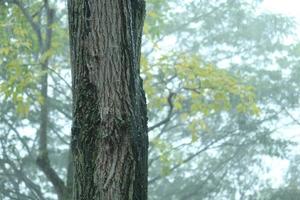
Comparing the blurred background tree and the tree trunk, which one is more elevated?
the blurred background tree

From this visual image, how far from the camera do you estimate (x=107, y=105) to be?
80.7 inches

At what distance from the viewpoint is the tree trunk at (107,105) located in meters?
2.00

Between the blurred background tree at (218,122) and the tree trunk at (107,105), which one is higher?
the blurred background tree at (218,122)

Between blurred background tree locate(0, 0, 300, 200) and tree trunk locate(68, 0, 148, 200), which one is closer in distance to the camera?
tree trunk locate(68, 0, 148, 200)

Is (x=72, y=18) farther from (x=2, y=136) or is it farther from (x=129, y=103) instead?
(x=2, y=136)

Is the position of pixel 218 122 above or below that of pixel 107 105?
above

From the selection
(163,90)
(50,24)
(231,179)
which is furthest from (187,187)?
(50,24)

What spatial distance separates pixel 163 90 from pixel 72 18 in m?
5.87

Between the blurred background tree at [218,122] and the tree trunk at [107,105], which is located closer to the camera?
the tree trunk at [107,105]

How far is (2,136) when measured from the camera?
12930 mm

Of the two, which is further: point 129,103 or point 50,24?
point 50,24

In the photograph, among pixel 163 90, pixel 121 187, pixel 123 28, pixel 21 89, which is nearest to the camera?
pixel 121 187

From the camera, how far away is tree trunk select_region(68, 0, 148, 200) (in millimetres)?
2002

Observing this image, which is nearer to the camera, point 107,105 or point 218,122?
point 107,105
